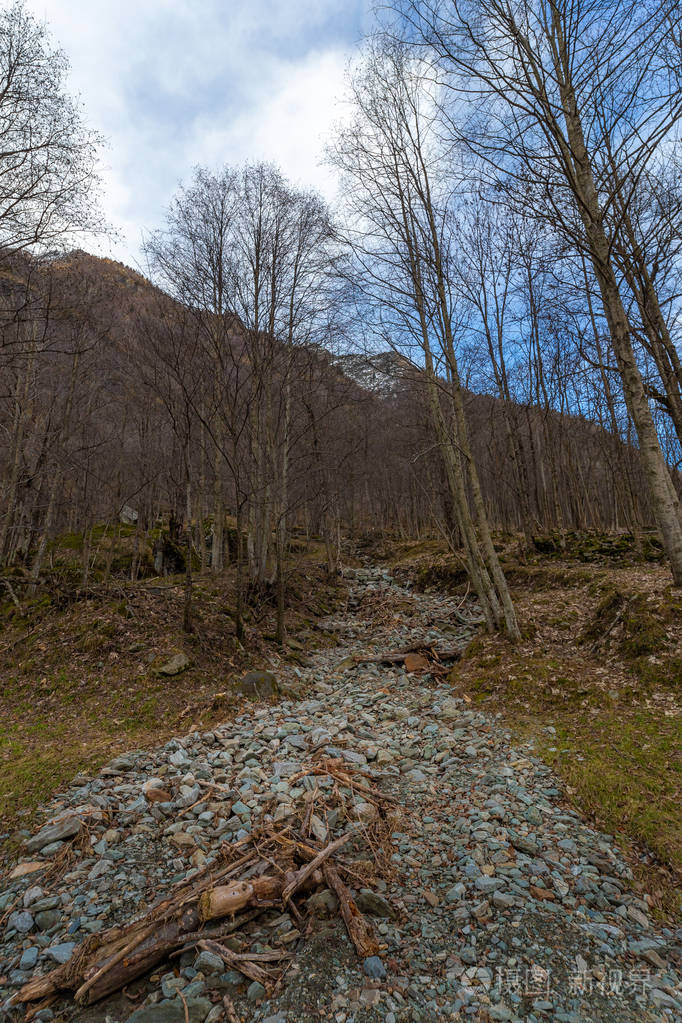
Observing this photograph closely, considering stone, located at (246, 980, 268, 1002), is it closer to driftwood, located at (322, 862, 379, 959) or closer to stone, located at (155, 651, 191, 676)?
driftwood, located at (322, 862, 379, 959)

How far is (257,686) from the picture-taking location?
765 centimetres

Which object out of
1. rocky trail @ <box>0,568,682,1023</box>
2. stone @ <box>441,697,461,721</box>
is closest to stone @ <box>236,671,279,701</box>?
rocky trail @ <box>0,568,682,1023</box>

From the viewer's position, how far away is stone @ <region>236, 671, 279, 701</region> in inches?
295

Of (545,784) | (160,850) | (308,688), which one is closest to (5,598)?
(308,688)

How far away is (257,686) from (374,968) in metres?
5.42

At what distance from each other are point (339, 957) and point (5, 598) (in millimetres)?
9908

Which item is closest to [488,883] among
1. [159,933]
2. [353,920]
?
[353,920]

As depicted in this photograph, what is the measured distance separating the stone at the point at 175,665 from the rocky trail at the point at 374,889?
7.34 ft

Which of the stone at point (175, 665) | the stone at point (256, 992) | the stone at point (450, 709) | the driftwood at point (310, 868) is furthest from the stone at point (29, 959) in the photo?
the stone at point (175, 665)

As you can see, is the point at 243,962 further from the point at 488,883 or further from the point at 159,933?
the point at 488,883

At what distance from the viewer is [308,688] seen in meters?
8.19

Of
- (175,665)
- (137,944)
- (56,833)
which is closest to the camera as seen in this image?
(137,944)

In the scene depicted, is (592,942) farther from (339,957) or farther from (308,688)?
(308,688)

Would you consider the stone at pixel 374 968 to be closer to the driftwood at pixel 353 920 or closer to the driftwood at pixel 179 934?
the driftwood at pixel 353 920
